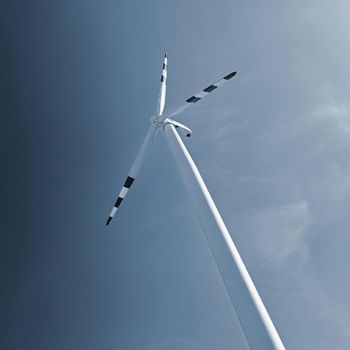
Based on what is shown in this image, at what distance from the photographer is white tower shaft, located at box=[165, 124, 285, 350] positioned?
10.0 meters

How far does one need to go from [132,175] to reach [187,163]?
398 inches

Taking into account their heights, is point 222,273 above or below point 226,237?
below

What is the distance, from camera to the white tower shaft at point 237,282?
10.0m

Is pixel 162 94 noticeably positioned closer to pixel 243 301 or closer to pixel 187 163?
pixel 187 163

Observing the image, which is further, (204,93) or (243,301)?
(204,93)

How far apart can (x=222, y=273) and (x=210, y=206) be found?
11.4ft

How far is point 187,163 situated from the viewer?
1736 centimetres

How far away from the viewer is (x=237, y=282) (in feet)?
38.2

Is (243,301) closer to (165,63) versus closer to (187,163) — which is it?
(187,163)

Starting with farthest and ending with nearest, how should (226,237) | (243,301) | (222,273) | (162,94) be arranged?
Result: (162,94) < (226,237) < (222,273) < (243,301)

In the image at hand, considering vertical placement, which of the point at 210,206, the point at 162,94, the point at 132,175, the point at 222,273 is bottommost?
the point at 222,273

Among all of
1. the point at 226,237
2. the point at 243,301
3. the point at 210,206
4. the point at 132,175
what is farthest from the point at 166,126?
the point at 243,301

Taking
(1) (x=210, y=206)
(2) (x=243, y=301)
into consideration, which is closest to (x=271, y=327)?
(2) (x=243, y=301)

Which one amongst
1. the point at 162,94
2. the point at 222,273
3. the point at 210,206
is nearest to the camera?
the point at 222,273
